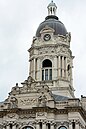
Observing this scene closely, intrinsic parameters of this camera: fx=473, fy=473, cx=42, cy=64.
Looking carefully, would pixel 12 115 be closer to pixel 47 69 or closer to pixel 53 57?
pixel 47 69

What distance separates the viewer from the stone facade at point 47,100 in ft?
246

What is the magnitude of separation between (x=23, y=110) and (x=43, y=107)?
3588mm

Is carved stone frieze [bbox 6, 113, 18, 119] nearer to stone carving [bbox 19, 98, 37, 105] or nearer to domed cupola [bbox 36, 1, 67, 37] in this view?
stone carving [bbox 19, 98, 37, 105]

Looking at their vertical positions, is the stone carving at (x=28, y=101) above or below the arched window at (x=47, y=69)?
below

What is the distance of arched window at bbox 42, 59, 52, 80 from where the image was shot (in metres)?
86.4

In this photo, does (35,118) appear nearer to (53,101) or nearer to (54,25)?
(53,101)

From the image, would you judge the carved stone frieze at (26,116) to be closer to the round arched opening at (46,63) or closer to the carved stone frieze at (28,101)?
the carved stone frieze at (28,101)

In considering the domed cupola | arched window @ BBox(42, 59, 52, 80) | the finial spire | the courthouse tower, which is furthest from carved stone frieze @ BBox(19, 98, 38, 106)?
the finial spire

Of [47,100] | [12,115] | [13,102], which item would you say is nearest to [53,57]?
[47,100]

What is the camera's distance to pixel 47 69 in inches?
3435

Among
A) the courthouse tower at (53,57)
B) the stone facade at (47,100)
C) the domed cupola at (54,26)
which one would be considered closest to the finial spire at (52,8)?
the domed cupola at (54,26)

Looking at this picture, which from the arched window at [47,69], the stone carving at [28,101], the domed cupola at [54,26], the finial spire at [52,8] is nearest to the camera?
the stone carving at [28,101]

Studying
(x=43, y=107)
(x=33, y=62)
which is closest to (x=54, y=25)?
(x=33, y=62)

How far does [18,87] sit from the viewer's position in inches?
3103
